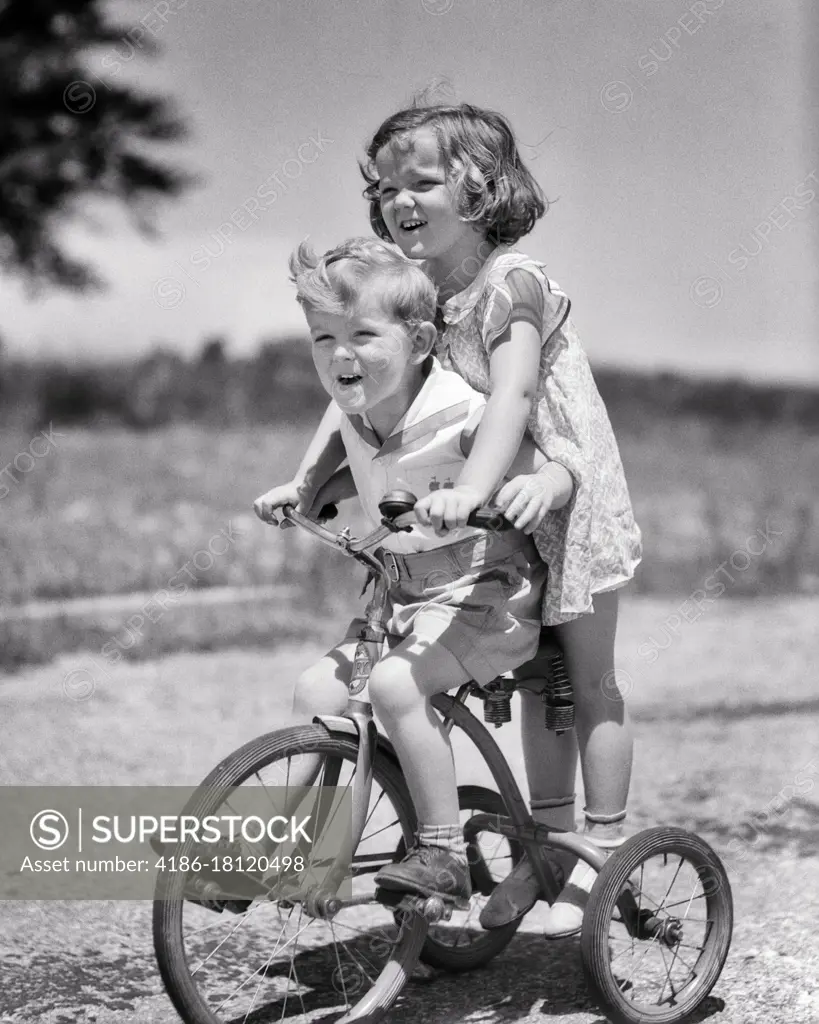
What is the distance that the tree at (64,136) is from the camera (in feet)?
26.3

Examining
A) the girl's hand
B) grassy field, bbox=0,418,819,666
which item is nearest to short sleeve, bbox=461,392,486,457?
the girl's hand

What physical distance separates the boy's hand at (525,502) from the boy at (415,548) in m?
0.12

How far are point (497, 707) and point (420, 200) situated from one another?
86 centimetres

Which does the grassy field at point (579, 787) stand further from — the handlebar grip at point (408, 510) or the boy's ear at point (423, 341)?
the boy's ear at point (423, 341)

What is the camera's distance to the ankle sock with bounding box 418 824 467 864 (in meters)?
2.11

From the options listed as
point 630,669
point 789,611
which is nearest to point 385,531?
point 630,669

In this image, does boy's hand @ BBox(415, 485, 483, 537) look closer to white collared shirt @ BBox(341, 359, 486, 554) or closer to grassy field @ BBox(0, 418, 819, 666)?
white collared shirt @ BBox(341, 359, 486, 554)

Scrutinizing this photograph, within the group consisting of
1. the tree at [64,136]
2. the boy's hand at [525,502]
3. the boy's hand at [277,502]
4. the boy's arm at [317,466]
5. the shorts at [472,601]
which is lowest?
the shorts at [472,601]

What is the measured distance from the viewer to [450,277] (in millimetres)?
2281

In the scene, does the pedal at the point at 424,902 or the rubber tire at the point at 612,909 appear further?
the rubber tire at the point at 612,909

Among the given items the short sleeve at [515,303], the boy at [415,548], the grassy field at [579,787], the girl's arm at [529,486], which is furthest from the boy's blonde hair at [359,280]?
the grassy field at [579,787]

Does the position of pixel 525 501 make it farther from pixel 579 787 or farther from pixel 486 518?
pixel 579 787

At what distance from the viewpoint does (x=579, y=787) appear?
391cm

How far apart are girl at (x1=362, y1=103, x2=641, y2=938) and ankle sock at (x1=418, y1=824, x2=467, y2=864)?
11.8 inches
